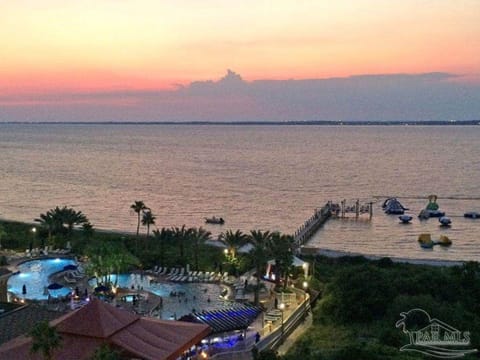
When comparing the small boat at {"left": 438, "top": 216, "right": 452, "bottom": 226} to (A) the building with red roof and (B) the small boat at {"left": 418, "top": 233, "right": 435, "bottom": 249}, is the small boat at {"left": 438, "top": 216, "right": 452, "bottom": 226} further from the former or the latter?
(A) the building with red roof

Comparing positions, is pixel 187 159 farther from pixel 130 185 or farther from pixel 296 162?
pixel 130 185

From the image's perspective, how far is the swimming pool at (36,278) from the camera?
3775 centimetres

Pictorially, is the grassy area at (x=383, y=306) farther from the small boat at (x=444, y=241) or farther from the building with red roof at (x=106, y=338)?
the small boat at (x=444, y=241)

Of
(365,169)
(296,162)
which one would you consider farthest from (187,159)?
(365,169)

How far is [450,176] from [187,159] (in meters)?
87.6

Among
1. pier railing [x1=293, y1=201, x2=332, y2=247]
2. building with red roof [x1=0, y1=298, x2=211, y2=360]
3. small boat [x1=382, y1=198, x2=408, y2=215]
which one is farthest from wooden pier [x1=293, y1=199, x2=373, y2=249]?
building with red roof [x1=0, y1=298, x2=211, y2=360]

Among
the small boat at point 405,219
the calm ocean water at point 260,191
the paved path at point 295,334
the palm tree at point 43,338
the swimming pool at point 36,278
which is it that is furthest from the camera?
the small boat at point 405,219

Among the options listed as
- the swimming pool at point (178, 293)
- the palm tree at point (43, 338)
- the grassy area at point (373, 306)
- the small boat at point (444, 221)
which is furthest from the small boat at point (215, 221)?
the palm tree at point (43, 338)

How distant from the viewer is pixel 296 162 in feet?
582

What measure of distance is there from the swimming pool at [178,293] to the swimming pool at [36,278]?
3375 mm

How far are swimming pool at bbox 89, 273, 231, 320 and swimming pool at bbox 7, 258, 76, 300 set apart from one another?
3375mm

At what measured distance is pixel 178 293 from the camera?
38.7m

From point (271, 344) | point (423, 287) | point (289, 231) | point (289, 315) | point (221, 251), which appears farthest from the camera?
point (289, 231)

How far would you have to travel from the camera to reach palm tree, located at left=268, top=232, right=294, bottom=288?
38156 mm
